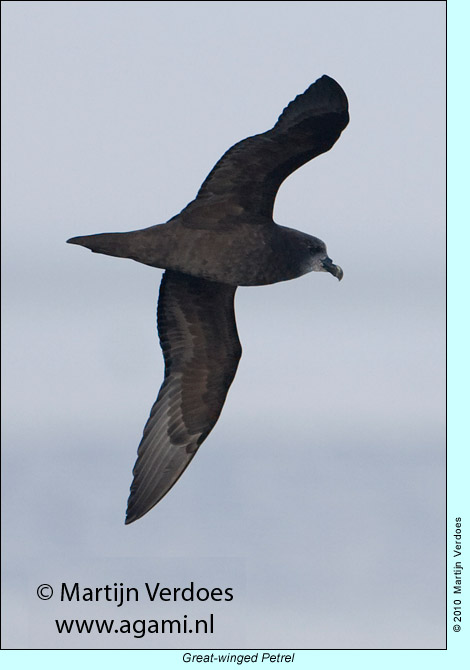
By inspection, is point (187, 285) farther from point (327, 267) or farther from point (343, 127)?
point (343, 127)

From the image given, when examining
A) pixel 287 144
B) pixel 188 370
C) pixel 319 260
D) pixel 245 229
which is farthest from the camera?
pixel 188 370

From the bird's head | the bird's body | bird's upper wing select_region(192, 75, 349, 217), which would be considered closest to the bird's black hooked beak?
the bird's head

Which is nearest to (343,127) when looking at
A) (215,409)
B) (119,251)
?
(119,251)

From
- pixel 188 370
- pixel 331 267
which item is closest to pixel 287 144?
pixel 331 267

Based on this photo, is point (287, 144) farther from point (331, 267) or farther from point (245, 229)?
point (331, 267)

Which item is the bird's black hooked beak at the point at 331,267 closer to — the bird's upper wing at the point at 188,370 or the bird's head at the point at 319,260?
the bird's head at the point at 319,260

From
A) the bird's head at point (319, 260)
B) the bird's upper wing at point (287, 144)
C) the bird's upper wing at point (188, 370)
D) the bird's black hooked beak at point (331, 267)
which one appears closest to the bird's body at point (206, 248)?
the bird's upper wing at point (287, 144)
